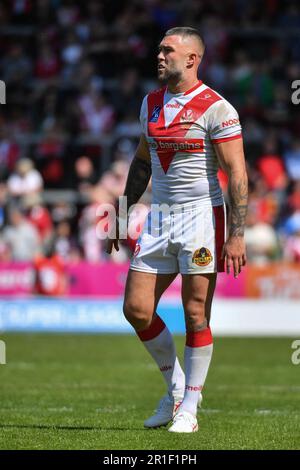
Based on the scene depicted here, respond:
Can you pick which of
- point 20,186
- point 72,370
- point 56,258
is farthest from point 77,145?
point 72,370

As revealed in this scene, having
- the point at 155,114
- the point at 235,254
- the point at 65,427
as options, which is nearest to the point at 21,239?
the point at 65,427

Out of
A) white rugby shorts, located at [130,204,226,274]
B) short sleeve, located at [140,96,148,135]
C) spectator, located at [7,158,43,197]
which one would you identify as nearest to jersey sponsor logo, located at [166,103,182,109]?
short sleeve, located at [140,96,148,135]

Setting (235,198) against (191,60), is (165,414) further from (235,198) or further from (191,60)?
(191,60)

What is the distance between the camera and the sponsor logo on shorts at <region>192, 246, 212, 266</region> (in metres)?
7.59

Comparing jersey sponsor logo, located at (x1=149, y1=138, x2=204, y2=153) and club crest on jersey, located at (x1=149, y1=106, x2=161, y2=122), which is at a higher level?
club crest on jersey, located at (x1=149, y1=106, x2=161, y2=122)

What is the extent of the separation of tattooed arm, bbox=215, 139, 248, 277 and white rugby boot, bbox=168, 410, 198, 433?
1.05 meters

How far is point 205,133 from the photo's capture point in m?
7.60

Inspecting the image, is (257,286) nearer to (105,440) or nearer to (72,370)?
(72,370)

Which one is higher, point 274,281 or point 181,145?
point 181,145

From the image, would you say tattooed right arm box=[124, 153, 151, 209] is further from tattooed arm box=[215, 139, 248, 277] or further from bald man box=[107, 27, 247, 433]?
tattooed arm box=[215, 139, 248, 277]

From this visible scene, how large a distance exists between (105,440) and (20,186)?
14019 mm

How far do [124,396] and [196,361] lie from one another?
2966 millimetres

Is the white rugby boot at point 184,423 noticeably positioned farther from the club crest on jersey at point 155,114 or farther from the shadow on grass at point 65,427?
the club crest on jersey at point 155,114

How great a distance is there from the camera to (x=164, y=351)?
7.94 m
